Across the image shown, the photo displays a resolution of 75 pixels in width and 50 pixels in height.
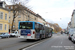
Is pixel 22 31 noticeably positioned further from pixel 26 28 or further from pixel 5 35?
pixel 5 35

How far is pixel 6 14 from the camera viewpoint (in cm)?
3541

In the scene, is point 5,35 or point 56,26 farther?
point 56,26

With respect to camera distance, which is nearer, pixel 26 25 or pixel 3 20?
pixel 26 25

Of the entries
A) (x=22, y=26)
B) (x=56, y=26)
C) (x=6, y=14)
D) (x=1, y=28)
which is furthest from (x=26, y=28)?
(x=56, y=26)

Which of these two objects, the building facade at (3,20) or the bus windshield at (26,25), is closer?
the bus windshield at (26,25)

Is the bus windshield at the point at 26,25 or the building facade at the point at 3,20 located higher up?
the building facade at the point at 3,20

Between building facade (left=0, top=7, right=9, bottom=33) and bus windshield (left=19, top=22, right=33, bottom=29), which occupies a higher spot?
building facade (left=0, top=7, right=9, bottom=33)

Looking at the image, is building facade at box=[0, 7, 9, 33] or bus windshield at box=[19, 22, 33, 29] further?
building facade at box=[0, 7, 9, 33]

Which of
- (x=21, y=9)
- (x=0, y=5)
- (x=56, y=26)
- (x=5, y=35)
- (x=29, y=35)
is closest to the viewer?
(x=29, y=35)

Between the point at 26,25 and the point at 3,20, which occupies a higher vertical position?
the point at 3,20

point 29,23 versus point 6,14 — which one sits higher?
point 6,14

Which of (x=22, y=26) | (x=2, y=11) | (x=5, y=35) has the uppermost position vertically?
(x=2, y=11)

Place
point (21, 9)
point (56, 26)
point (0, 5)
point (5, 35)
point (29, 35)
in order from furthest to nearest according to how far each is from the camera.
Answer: point (56, 26) < point (0, 5) < point (21, 9) < point (5, 35) < point (29, 35)

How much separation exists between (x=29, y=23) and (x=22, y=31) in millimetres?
1631
